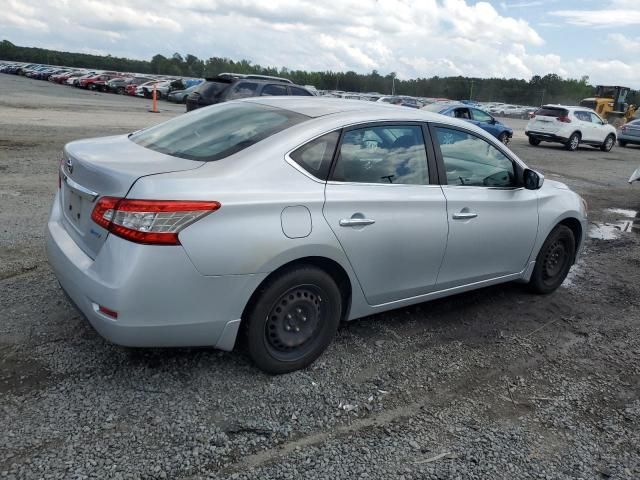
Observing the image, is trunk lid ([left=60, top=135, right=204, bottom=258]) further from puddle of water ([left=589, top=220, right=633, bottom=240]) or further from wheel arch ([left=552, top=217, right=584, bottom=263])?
puddle of water ([left=589, top=220, right=633, bottom=240])

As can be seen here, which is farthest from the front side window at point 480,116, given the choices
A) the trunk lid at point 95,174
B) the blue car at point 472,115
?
the trunk lid at point 95,174

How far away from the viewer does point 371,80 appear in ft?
257

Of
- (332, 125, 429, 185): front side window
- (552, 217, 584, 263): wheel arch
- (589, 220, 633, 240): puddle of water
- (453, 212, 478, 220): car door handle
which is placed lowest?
(589, 220, 633, 240): puddle of water

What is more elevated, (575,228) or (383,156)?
(383,156)

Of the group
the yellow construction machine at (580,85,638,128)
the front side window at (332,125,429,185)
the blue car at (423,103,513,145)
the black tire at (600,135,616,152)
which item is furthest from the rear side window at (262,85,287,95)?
the yellow construction machine at (580,85,638,128)

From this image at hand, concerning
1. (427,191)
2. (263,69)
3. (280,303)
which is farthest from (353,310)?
(263,69)

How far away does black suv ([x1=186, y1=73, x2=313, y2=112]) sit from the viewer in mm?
14672

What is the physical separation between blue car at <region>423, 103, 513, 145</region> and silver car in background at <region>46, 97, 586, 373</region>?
1433 centimetres

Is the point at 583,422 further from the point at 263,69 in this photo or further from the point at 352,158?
the point at 263,69

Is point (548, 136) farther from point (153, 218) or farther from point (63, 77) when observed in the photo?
point (63, 77)

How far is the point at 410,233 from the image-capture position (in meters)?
3.78

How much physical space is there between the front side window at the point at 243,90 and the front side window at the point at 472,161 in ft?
35.8

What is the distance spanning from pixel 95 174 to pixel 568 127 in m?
21.2

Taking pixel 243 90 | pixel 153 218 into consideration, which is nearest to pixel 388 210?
pixel 153 218
